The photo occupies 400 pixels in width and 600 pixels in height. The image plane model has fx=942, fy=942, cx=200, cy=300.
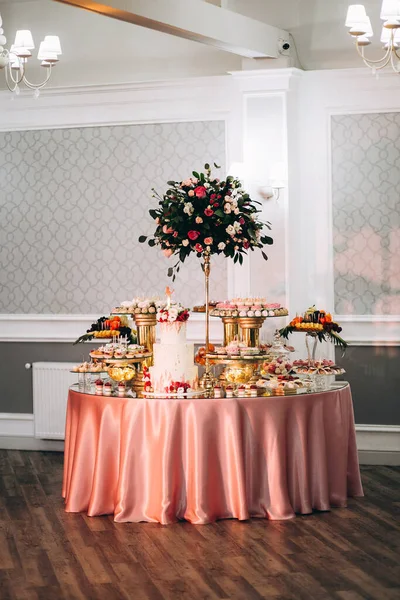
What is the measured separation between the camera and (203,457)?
5742 millimetres

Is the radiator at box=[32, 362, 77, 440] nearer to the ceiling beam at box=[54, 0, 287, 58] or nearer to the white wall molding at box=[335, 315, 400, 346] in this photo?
the white wall molding at box=[335, 315, 400, 346]

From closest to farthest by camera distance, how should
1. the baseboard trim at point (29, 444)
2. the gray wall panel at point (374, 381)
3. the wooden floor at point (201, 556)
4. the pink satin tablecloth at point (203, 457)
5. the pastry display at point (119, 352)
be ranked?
the wooden floor at point (201, 556) < the pink satin tablecloth at point (203, 457) < the pastry display at point (119, 352) < the gray wall panel at point (374, 381) < the baseboard trim at point (29, 444)

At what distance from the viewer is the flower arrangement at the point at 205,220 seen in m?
6.08

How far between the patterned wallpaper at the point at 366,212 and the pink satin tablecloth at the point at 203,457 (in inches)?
70.7

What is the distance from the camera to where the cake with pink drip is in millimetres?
5964

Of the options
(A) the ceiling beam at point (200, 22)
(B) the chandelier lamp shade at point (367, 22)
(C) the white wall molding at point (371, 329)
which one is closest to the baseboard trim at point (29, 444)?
(C) the white wall molding at point (371, 329)

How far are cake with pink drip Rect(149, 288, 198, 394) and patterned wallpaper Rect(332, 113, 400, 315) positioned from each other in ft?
6.80

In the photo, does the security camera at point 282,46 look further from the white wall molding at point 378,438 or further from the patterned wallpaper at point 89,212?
the white wall molding at point 378,438

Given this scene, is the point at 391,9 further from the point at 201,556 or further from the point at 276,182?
the point at 201,556

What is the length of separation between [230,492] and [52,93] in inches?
163

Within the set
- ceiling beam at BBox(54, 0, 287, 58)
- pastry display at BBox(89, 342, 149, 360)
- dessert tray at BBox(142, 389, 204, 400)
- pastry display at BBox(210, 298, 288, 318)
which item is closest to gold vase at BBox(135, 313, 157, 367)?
pastry display at BBox(89, 342, 149, 360)

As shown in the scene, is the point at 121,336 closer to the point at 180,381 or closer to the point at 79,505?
the point at 180,381

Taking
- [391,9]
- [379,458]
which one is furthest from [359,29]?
[379,458]

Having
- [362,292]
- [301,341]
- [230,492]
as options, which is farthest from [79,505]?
[362,292]
